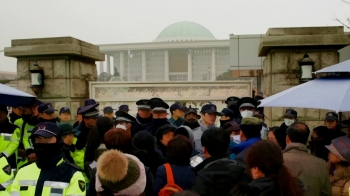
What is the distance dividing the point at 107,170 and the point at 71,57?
6770mm

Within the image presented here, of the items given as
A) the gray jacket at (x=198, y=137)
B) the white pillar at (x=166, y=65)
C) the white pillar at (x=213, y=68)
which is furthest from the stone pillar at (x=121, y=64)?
the gray jacket at (x=198, y=137)

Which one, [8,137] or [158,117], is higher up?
[158,117]

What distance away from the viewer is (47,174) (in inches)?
106

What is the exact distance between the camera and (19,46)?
28.1 feet

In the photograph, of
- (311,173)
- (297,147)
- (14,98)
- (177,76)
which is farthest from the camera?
(177,76)

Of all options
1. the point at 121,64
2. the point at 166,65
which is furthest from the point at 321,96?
the point at 121,64

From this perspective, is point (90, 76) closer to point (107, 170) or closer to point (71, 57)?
point (71, 57)

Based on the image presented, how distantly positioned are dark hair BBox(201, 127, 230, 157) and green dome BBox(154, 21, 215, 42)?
56524 mm

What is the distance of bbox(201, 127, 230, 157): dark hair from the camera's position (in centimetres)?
313

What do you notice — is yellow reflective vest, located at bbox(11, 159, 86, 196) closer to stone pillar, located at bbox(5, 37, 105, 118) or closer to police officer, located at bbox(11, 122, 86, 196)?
police officer, located at bbox(11, 122, 86, 196)

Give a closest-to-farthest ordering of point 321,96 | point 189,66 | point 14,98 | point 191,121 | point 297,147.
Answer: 1. point 297,147
2. point 321,96
3. point 14,98
4. point 191,121
5. point 189,66

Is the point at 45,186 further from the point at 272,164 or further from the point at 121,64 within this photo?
the point at 121,64

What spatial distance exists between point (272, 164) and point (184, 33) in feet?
194

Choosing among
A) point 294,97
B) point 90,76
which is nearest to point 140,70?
point 90,76
